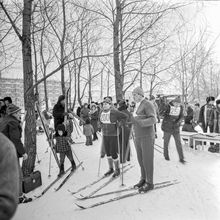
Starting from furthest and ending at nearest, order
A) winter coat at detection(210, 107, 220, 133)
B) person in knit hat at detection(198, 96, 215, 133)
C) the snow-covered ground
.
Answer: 1. person in knit hat at detection(198, 96, 215, 133)
2. winter coat at detection(210, 107, 220, 133)
3. the snow-covered ground

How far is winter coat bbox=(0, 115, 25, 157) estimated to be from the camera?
4.02m

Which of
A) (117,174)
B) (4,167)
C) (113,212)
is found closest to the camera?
(4,167)

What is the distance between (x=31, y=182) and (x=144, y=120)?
2753 mm

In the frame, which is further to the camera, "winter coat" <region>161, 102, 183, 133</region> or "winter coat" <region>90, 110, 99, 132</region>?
"winter coat" <region>90, 110, 99, 132</region>

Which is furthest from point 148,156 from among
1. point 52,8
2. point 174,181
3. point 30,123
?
point 52,8

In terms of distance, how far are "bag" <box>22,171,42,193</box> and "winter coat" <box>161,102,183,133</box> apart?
3.74 m

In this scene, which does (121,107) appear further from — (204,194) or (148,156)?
(204,194)

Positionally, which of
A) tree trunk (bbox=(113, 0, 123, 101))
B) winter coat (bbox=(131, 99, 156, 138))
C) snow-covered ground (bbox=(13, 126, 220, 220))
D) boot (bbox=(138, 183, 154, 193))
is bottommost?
snow-covered ground (bbox=(13, 126, 220, 220))

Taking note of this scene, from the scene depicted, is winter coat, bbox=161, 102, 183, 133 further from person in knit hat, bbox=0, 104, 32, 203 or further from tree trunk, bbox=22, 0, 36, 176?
person in knit hat, bbox=0, 104, 32, 203

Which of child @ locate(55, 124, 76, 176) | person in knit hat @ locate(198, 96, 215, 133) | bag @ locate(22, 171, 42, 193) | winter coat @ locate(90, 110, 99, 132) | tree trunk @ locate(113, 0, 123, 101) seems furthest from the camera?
winter coat @ locate(90, 110, 99, 132)

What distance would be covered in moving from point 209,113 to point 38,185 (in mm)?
6626

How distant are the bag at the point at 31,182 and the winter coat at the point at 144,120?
2413 mm

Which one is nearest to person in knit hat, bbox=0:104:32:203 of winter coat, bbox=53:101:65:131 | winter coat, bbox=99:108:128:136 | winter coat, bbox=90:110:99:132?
winter coat, bbox=99:108:128:136

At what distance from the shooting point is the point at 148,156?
4355mm
